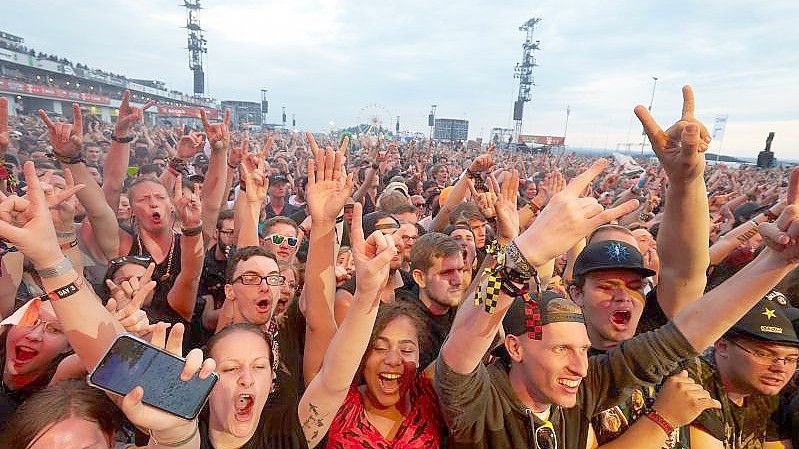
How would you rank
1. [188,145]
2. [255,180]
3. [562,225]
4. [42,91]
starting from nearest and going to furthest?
[562,225] → [255,180] → [188,145] → [42,91]


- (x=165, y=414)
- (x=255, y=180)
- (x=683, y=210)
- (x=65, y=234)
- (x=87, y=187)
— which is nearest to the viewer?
(x=165, y=414)

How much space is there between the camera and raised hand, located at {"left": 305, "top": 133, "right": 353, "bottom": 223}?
2.41 metres

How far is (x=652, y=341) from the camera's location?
2043 millimetres

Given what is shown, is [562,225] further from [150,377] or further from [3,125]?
[3,125]

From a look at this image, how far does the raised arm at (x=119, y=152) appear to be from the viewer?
14.0 feet

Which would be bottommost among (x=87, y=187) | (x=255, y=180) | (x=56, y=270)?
(x=56, y=270)

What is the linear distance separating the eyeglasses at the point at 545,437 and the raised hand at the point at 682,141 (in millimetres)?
1360

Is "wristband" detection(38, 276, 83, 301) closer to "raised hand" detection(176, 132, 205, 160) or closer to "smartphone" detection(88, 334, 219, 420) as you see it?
"smartphone" detection(88, 334, 219, 420)

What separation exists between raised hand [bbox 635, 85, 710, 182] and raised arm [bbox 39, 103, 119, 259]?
3.95m

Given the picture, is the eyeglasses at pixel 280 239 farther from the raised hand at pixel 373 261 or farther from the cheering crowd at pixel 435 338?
the raised hand at pixel 373 261

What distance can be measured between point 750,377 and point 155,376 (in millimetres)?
2780

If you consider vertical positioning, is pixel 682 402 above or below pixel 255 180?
below

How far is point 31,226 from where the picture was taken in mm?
1730

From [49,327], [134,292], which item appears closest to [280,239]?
[134,292]
